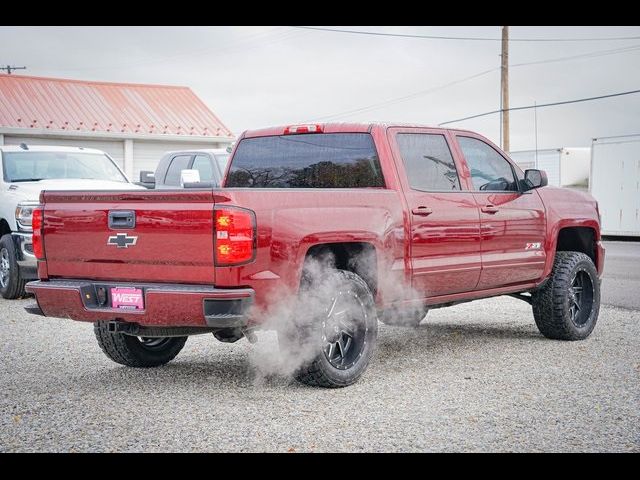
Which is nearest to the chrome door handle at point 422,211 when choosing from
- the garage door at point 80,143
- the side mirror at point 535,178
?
Answer: the side mirror at point 535,178

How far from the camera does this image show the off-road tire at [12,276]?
39.1 ft

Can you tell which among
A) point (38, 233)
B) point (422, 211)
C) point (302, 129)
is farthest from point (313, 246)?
point (38, 233)

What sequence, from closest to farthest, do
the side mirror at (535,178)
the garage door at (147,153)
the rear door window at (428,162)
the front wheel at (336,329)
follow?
the front wheel at (336,329) < the rear door window at (428,162) < the side mirror at (535,178) < the garage door at (147,153)

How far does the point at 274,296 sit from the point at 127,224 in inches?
43.1

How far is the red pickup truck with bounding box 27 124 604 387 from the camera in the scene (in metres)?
5.71

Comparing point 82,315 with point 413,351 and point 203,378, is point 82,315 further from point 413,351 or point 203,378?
point 413,351

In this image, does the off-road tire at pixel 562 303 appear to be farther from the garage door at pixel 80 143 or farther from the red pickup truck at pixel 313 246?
the garage door at pixel 80 143

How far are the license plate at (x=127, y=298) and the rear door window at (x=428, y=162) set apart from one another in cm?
238

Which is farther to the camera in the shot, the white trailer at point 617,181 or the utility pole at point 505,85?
the utility pole at point 505,85

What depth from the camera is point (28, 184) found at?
12594 mm

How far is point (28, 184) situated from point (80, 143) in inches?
604

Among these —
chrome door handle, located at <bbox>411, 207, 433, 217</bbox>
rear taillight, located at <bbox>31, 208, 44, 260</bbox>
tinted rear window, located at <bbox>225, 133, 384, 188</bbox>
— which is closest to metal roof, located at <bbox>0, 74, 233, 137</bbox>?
tinted rear window, located at <bbox>225, 133, 384, 188</bbox>

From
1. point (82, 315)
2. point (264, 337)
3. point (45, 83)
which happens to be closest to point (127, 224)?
point (82, 315)

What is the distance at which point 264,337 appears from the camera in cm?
874
